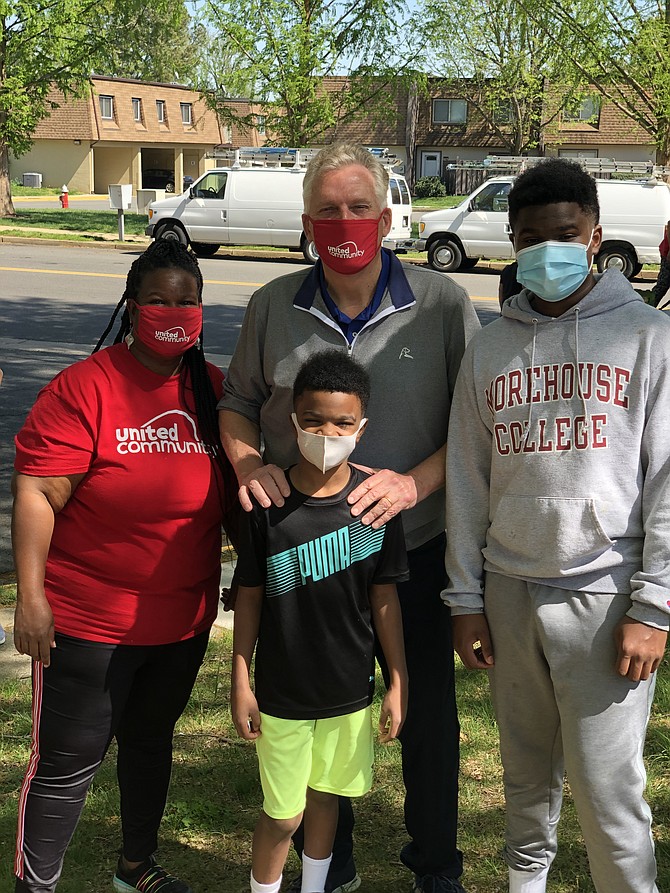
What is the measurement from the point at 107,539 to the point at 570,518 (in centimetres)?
124

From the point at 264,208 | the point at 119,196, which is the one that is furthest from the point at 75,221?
the point at 264,208

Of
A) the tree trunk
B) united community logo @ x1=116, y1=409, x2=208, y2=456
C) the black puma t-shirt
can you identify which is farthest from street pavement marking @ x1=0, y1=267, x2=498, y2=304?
the black puma t-shirt

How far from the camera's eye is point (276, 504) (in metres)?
2.63

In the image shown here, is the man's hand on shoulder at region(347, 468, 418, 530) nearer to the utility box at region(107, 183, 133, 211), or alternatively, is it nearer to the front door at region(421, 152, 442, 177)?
the utility box at region(107, 183, 133, 211)

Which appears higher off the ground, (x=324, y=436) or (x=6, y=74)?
(x=6, y=74)

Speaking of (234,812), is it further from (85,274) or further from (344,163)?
(85,274)

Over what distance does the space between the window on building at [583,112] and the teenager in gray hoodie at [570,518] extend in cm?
4246

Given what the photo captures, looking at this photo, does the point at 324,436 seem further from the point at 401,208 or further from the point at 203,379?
the point at 401,208

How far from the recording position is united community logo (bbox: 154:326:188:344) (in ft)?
9.05

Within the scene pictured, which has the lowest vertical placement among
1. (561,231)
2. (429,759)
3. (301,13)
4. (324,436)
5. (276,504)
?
(429,759)

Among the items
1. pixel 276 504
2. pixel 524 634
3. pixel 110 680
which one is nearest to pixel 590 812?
pixel 524 634

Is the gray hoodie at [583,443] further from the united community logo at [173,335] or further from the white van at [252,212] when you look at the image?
the white van at [252,212]

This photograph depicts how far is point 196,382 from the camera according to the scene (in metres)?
2.92

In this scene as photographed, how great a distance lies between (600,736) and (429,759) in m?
0.76
